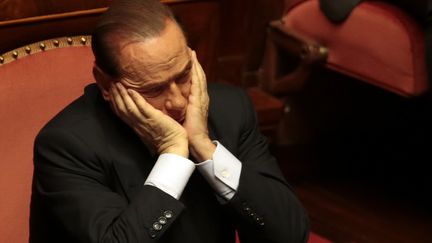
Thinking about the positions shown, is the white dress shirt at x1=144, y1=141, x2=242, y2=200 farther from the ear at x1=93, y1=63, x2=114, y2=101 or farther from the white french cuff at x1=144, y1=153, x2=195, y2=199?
the ear at x1=93, y1=63, x2=114, y2=101

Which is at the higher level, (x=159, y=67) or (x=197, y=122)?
(x=159, y=67)

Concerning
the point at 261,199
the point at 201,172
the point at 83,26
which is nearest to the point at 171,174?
the point at 201,172

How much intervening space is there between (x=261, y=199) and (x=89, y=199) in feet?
1.04

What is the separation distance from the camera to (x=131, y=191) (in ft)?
3.98

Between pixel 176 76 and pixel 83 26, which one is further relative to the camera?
pixel 83 26

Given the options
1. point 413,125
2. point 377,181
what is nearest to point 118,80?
point 377,181

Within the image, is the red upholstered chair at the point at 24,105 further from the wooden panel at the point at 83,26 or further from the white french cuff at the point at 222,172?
the white french cuff at the point at 222,172

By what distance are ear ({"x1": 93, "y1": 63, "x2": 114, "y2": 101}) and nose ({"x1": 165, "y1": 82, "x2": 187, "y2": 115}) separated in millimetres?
103

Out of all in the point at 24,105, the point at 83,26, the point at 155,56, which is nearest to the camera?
the point at 155,56

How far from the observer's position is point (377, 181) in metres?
2.52

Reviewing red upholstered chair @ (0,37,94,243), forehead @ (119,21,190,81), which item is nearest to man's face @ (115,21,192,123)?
forehead @ (119,21,190,81)

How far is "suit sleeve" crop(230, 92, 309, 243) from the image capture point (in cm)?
124

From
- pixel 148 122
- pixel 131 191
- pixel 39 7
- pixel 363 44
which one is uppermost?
pixel 39 7

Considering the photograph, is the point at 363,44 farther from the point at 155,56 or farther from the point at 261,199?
the point at 155,56
